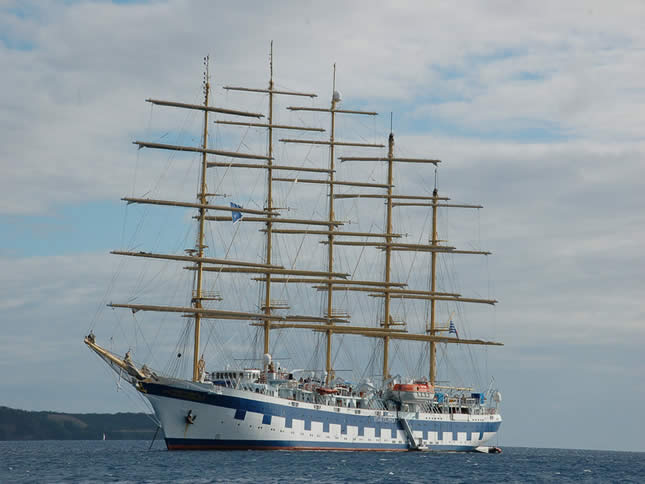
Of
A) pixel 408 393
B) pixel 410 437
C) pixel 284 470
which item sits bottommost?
pixel 284 470

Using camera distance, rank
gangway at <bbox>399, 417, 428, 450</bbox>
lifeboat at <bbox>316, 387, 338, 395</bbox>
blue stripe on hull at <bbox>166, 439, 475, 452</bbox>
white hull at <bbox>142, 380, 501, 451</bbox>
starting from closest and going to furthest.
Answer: white hull at <bbox>142, 380, 501, 451</bbox>, blue stripe on hull at <bbox>166, 439, 475, 452</bbox>, lifeboat at <bbox>316, 387, 338, 395</bbox>, gangway at <bbox>399, 417, 428, 450</bbox>

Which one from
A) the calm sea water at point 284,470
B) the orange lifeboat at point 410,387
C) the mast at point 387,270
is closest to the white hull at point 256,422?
the calm sea water at point 284,470

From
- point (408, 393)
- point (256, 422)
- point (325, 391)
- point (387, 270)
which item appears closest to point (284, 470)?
point (256, 422)

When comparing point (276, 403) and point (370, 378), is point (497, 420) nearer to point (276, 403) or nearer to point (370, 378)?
point (370, 378)

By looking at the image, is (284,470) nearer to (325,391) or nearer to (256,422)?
(256,422)

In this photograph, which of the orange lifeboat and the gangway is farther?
the orange lifeboat

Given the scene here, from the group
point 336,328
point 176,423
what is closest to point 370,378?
point 336,328

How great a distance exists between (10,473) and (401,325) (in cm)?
4419

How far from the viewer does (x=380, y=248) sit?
9538cm

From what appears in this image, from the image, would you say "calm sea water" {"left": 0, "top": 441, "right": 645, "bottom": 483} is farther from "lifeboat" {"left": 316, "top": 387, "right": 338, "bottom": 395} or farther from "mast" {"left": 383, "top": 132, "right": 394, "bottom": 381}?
"mast" {"left": 383, "top": 132, "right": 394, "bottom": 381}

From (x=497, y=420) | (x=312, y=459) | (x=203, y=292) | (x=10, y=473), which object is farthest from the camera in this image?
(x=497, y=420)

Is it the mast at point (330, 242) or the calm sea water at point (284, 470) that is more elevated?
the mast at point (330, 242)

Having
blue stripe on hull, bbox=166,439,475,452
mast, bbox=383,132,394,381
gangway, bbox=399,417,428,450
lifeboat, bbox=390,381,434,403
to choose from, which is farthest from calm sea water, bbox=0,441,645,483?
mast, bbox=383,132,394,381

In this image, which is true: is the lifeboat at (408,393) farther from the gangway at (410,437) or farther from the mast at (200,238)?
the mast at (200,238)
